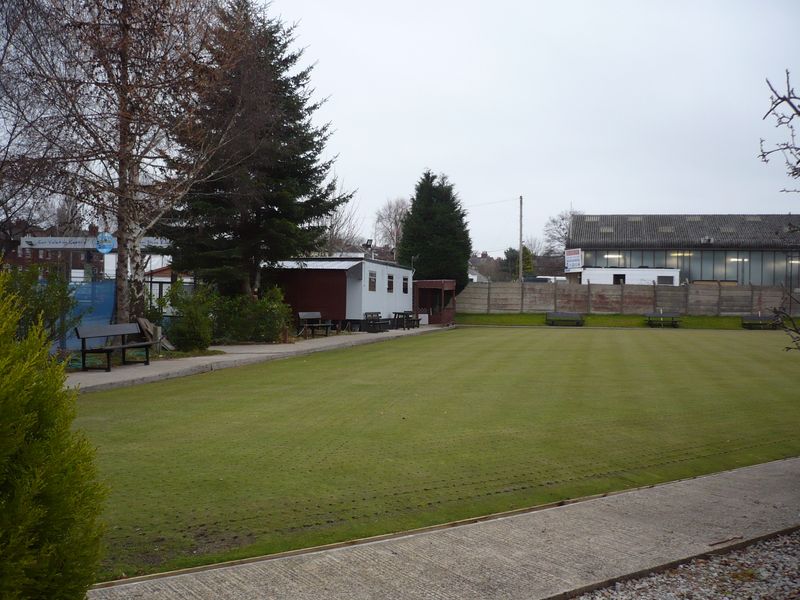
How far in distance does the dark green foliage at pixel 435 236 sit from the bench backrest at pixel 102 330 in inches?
1259

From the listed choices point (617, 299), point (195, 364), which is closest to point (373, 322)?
point (195, 364)

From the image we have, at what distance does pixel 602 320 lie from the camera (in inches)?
1673

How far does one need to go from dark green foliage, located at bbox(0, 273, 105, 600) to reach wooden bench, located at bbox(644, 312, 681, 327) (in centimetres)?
4130

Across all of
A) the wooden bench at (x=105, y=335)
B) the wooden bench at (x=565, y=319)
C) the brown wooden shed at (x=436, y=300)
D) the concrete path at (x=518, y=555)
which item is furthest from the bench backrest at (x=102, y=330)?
the wooden bench at (x=565, y=319)

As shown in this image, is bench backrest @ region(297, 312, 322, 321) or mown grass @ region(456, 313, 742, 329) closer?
bench backrest @ region(297, 312, 322, 321)

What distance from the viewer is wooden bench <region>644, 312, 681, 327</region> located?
40.3 m

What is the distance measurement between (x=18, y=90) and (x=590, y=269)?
4705 centimetres

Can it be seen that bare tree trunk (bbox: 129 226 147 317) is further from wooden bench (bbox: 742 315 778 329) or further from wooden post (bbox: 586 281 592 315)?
wooden bench (bbox: 742 315 778 329)

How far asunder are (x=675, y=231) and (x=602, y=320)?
21787 mm

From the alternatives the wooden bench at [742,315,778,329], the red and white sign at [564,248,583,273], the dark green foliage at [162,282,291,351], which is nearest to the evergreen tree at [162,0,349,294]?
the dark green foliage at [162,282,291,351]

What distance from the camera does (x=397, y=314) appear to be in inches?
1316

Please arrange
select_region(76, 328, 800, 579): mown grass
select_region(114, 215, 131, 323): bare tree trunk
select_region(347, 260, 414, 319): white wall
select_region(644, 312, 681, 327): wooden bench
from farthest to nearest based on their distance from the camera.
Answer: select_region(644, 312, 681, 327): wooden bench, select_region(347, 260, 414, 319): white wall, select_region(114, 215, 131, 323): bare tree trunk, select_region(76, 328, 800, 579): mown grass

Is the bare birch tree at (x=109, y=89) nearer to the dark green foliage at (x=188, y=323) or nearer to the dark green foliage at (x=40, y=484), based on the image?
the dark green foliage at (x=188, y=323)

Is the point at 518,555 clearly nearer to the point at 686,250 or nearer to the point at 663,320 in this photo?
the point at 663,320
